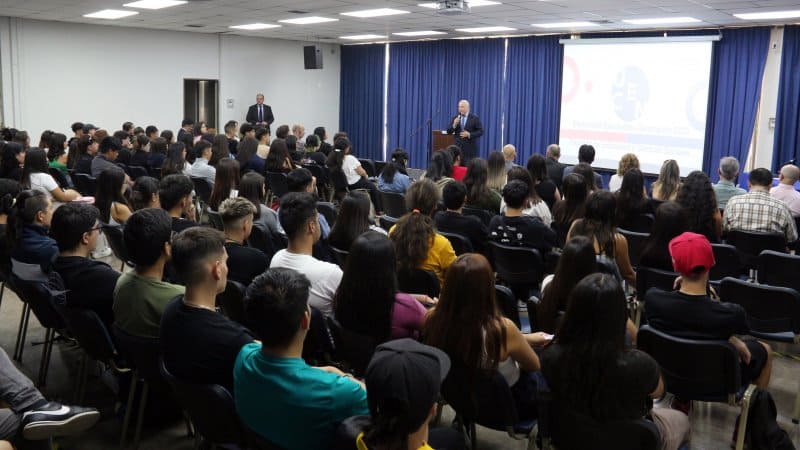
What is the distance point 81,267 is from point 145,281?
1.72 feet

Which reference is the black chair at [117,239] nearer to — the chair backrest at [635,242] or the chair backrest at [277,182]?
the chair backrest at [277,182]

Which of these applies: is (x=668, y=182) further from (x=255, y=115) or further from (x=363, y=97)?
(x=363, y=97)

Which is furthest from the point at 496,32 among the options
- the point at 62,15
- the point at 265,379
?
the point at 265,379

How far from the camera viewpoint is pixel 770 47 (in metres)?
10.5

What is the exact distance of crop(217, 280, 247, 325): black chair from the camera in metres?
3.64

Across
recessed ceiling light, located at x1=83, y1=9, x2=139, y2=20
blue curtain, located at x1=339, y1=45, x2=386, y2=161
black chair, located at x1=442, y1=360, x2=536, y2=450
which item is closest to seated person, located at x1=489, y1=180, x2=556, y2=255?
black chair, located at x1=442, y1=360, x2=536, y2=450

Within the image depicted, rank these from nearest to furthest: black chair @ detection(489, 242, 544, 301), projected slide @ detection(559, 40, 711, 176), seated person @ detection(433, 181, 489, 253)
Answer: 1. black chair @ detection(489, 242, 544, 301)
2. seated person @ detection(433, 181, 489, 253)
3. projected slide @ detection(559, 40, 711, 176)

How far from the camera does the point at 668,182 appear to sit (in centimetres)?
653

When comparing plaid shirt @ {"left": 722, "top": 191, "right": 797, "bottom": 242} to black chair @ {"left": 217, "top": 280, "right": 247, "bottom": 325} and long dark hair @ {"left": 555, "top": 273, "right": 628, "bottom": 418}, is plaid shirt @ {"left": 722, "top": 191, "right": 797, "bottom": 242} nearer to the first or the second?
long dark hair @ {"left": 555, "top": 273, "right": 628, "bottom": 418}

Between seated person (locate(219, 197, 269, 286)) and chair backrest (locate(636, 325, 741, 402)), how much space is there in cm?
206

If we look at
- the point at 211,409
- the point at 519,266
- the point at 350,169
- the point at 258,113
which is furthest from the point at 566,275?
the point at 258,113

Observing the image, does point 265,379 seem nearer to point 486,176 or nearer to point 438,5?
point 486,176

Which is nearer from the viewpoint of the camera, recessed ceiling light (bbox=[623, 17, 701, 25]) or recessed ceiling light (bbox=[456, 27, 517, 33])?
recessed ceiling light (bbox=[623, 17, 701, 25])

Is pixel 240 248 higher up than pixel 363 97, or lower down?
lower down
